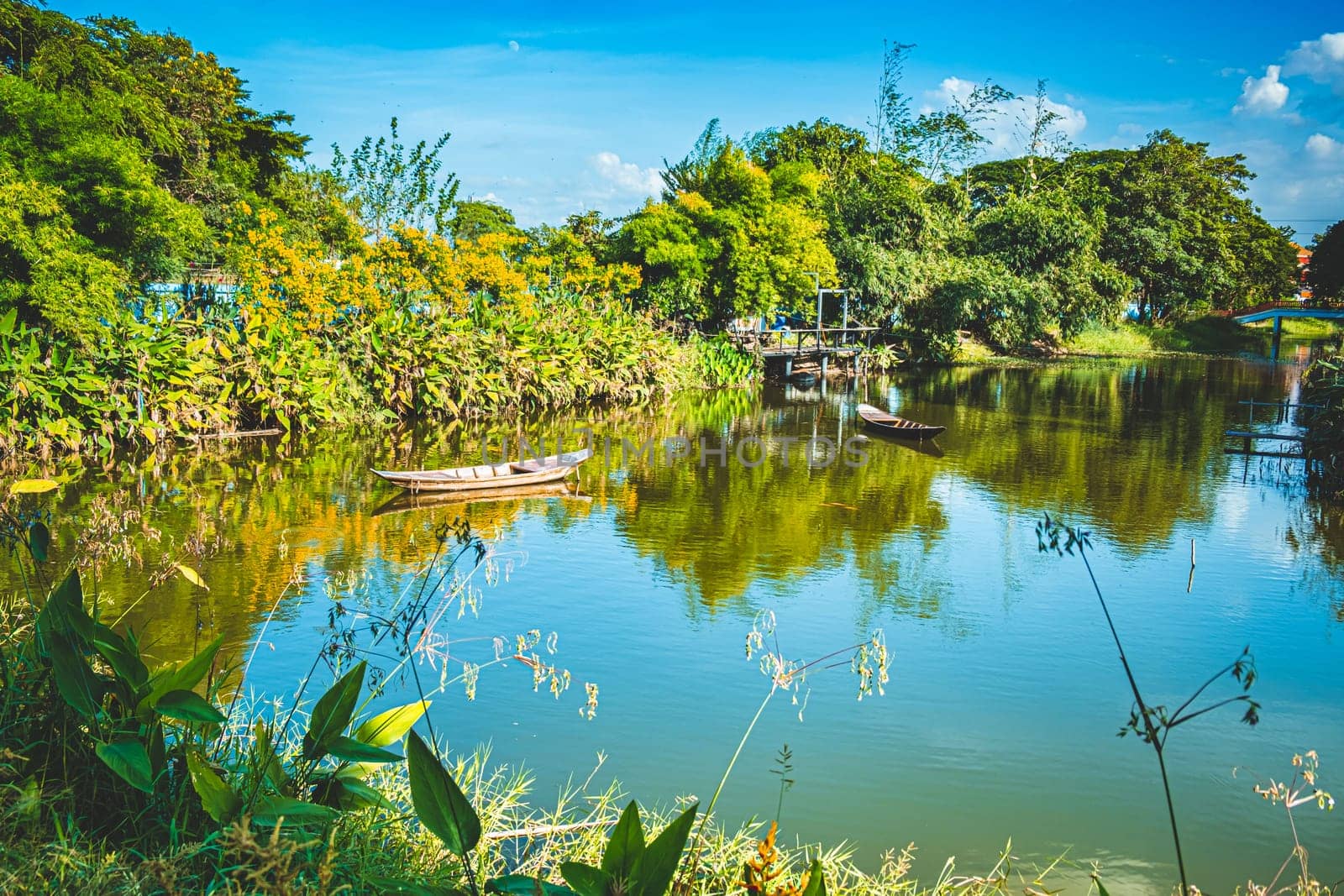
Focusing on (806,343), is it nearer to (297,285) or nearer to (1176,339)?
(297,285)

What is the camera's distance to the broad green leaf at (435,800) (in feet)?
8.72

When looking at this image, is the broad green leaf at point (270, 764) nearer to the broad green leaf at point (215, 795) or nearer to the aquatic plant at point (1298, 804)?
the broad green leaf at point (215, 795)

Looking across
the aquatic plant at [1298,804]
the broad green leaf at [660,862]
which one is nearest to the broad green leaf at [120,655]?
the broad green leaf at [660,862]

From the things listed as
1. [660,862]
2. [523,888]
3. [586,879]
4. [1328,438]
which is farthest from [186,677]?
[1328,438]

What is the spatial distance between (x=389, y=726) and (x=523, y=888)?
0.91 m

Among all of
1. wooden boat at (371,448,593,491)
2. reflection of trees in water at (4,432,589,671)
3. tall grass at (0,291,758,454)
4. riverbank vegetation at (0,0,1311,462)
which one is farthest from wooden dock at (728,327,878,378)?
wooden boat at (371,448,593,491)

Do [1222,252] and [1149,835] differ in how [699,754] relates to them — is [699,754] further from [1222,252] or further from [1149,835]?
[1222,252]

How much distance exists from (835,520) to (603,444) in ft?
19.0

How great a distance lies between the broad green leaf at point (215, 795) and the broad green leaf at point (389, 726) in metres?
0.49

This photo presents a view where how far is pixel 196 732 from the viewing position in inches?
140

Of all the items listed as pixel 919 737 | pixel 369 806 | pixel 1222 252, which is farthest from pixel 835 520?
pixel 1222 252

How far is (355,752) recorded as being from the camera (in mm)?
2965

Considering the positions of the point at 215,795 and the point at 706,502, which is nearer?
the point at 215,795

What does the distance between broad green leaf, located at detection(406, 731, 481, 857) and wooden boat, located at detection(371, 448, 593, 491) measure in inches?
326
